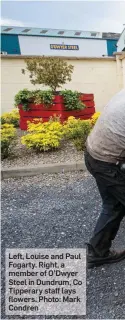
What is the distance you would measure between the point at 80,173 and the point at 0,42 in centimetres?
828

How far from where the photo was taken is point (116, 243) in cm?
257

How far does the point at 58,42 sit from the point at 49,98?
6.90m

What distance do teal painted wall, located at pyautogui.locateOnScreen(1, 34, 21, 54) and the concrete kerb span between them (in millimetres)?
8214

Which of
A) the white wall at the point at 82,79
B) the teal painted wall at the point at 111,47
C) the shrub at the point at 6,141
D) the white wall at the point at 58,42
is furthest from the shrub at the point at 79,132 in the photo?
the teal painted wall at the point at 111,47

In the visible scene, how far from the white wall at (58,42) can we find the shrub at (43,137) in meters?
7.27

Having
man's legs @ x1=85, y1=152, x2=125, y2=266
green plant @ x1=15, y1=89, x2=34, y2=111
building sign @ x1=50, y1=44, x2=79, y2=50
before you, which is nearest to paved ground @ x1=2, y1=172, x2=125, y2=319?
man's legs @ x1=85, y1=152, x2=125, y2=266

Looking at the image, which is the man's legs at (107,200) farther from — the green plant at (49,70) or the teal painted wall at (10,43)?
the teal painted wall at (10,43)

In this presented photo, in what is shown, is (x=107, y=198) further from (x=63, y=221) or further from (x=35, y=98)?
(x=35, y=98)

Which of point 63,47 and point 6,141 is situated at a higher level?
point 63,47

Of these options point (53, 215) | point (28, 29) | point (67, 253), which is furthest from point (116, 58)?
point (67, 253)

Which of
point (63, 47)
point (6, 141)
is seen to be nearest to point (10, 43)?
point (63, 47)

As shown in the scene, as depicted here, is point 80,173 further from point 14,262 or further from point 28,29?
point 28,29

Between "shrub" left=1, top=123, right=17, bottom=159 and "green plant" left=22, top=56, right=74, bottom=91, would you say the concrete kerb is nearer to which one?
"shrub" left=1, top=123, right=17, bottom=159
